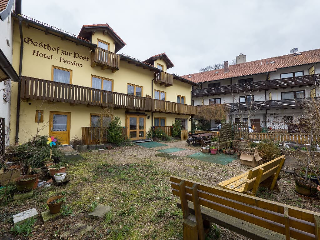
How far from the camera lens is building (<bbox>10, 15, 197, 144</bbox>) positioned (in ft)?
29.8

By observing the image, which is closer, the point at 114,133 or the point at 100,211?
the point at 100,211

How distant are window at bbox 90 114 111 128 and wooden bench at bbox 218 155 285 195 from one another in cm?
985

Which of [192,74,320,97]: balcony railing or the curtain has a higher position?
[192,74,320,97]: balcony railing

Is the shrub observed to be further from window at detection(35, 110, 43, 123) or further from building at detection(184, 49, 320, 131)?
building at detection(184, 49, 320, 131)


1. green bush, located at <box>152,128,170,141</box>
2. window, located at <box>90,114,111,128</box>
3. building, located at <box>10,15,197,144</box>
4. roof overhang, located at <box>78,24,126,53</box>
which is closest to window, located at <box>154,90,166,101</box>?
building, located at <box>10,15,197,144</box>

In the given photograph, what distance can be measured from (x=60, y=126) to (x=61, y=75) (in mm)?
3612

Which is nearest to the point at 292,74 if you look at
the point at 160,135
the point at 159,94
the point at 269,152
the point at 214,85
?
the point at 214,85

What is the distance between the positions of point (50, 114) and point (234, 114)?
80.1 feet

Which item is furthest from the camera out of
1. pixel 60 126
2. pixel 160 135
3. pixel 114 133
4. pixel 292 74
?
pixel 292 74

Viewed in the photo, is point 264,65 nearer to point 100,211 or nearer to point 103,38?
point 103,38

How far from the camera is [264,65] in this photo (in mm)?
24438

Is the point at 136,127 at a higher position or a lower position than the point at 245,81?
lower

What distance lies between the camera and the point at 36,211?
3125mm

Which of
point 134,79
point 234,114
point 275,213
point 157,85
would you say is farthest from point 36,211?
point 234,114
